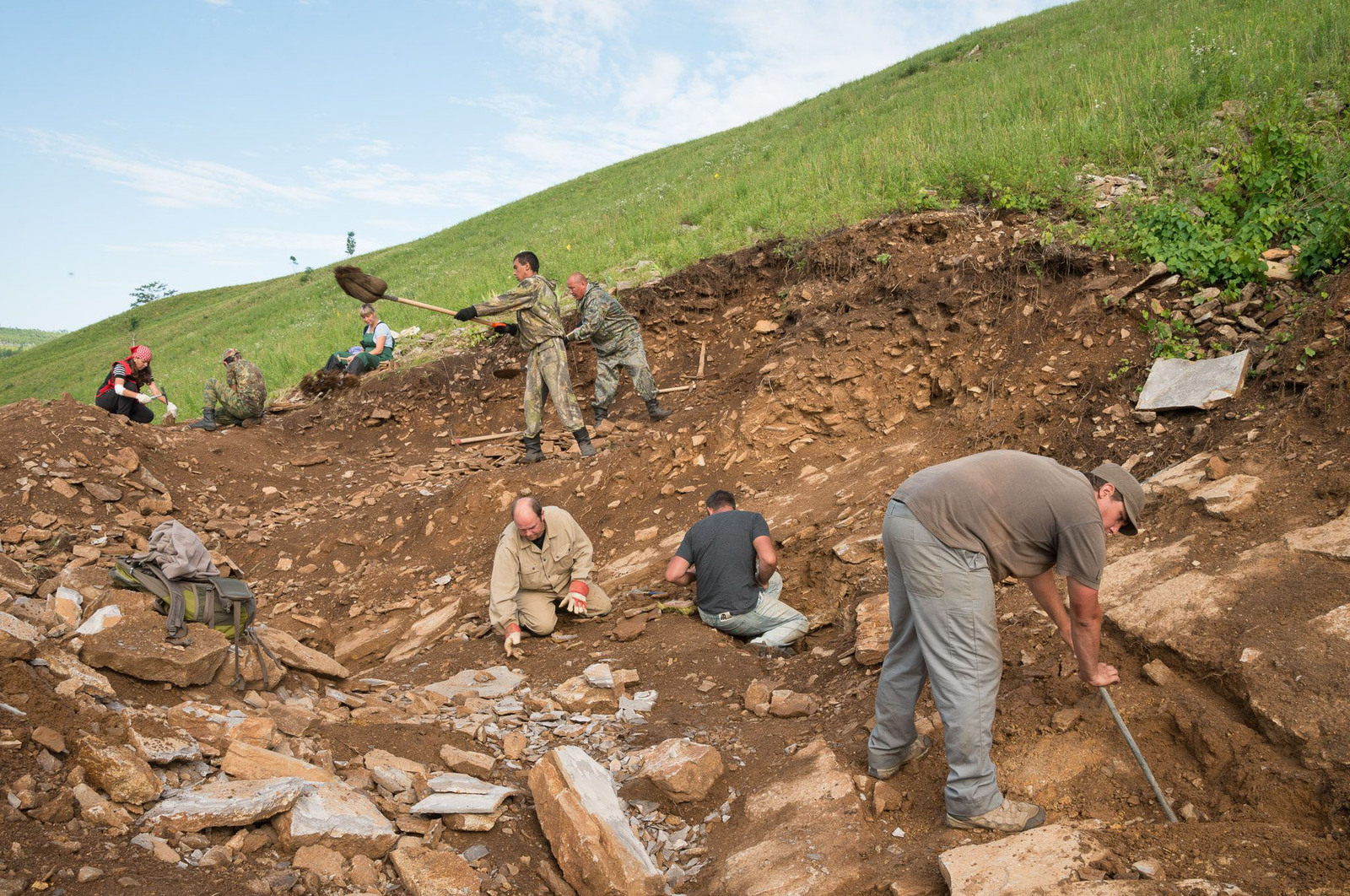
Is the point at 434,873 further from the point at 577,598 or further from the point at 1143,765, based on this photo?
the point at 577,598

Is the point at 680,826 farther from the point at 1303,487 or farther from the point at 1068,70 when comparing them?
the point at 1068,70

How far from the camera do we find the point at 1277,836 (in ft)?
8.52

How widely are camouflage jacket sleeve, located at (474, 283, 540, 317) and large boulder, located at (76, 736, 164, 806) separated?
5942 millimetres

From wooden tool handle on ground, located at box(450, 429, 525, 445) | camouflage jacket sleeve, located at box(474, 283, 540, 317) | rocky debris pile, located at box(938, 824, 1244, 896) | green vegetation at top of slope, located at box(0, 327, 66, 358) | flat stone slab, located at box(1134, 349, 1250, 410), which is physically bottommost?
rocky debris pile, located at box(938, 824, 1244, 896)

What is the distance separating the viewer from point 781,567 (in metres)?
6.03

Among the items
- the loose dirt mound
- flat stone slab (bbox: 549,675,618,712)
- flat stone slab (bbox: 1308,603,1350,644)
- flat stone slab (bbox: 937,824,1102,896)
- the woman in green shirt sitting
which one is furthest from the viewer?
the woman in green shirt sitting

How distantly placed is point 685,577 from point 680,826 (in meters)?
2.34

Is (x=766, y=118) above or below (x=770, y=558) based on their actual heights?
above

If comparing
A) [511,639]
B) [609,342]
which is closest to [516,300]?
[609,342]

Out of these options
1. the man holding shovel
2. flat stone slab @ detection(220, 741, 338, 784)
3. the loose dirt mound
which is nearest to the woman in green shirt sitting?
the loose dirt mound

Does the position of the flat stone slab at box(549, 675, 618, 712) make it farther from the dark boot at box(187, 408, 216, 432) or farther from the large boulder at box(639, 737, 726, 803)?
the dark boot at box(187, 408, 216, 432)

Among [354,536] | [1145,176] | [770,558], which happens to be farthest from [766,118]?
[770,558]

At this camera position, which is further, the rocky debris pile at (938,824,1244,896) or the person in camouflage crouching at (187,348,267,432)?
the person in camouflage crouching at (187,348,267,432)

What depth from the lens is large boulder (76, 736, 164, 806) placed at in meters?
3.02
